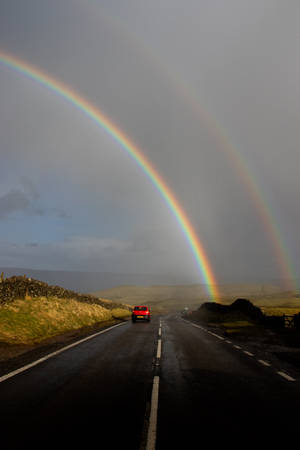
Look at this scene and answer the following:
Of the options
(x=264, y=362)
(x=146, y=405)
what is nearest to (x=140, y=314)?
(x=264, y=362)

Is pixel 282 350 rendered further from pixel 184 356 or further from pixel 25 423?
pixel 25 423

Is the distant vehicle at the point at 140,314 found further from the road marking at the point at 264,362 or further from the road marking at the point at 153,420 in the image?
the road marking at the point at 153,420

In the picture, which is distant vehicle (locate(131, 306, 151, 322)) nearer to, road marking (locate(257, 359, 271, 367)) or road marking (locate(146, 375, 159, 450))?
road marking (locate(257, 359, 271, 367))

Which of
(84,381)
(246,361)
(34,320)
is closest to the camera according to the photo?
(84,381)

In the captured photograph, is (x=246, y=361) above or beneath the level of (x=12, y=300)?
beneath

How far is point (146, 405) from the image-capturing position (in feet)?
22.4

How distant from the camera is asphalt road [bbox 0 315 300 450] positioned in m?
5.21

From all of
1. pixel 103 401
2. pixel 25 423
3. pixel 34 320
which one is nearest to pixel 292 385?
pixel 103 401

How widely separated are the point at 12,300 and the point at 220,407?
62.8 ft

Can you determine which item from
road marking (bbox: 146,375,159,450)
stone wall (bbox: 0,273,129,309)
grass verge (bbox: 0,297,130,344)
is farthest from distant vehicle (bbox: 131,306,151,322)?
road marking (bbox: 146,375,159,450)

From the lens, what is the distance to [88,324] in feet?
91.4

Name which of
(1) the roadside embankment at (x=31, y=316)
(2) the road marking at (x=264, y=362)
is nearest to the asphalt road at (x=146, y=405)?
(2) the road marking at (x=264, y=362)

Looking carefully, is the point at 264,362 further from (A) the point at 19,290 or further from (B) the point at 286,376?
(A) the point at 19,290

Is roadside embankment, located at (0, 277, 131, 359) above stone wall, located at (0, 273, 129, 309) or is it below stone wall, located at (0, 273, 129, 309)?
below
